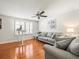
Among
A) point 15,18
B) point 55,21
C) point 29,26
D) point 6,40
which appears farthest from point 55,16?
point 6,40

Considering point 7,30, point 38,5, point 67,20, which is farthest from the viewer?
point 7,30

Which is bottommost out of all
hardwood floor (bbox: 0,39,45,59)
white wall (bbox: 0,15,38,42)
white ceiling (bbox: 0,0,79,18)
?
hardwood floor (bbox: 0,39,45,59)

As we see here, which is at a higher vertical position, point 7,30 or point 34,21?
point 34,21

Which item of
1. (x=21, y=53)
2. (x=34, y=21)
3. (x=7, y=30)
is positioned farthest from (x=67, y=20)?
(x=7, y=30)

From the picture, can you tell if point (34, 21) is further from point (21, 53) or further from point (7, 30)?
point (21, 53)

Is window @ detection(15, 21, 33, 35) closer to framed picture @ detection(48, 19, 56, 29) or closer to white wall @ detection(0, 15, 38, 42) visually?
white wall @ detection(0, 15, 38, 42)

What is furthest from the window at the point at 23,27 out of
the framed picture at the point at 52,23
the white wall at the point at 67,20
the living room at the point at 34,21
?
the white wall at the point at 67,20

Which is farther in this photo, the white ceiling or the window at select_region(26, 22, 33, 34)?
the window at select_region(26, 22, 33, 34)

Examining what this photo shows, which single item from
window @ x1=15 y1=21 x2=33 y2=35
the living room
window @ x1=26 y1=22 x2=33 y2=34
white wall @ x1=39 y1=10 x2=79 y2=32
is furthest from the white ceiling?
window @ x1=26 y1=22 x2=33 y2=34

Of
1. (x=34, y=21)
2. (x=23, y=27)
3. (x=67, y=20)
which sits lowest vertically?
(x=23, y=27)

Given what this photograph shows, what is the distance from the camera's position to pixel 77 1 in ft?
11.2

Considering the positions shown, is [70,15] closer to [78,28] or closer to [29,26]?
[78,28]

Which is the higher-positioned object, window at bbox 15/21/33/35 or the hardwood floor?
window at bbox 15/21/33/35

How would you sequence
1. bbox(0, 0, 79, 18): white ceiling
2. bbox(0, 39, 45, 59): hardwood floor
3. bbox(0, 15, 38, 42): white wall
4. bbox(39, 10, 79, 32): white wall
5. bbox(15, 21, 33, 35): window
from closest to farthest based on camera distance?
bbox(0, 39, 45, 59): hardwood floor, bbox(0, 0, 79, 18): white ceiling, bbox(39, 10, 79, 32): white wall, bbox(0, 15, 38, 42): white wall, bbox(15, 21, 33, 35): window
